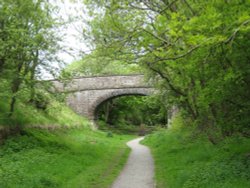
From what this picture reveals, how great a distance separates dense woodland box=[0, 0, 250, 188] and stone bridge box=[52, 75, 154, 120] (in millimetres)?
10914

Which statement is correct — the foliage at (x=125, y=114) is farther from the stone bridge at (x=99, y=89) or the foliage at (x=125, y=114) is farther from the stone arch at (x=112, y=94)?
the stone bridge at (x=99, y=89)

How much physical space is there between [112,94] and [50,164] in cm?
1788

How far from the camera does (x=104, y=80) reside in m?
28.5

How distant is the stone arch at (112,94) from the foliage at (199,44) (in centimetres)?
1368

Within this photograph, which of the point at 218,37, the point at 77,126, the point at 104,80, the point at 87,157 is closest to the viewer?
the point at 218,37

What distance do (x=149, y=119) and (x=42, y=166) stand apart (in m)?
36.4

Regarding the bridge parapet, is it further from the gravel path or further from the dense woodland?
the gravel path

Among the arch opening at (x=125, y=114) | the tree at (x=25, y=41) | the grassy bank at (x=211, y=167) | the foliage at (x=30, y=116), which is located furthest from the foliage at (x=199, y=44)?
the arch opening at (x=125, y=114)

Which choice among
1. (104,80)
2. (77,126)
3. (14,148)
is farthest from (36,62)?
(104,80)

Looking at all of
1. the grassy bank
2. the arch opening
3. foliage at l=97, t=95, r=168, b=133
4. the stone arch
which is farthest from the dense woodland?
foliage at l=97, t=95, r=168, b=133

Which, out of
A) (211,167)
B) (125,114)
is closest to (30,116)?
(211,167)

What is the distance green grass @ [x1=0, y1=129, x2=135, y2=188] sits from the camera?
8.45 m

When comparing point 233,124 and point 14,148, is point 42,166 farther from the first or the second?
point 233,124

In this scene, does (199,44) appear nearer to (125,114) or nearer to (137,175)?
(137,175)
